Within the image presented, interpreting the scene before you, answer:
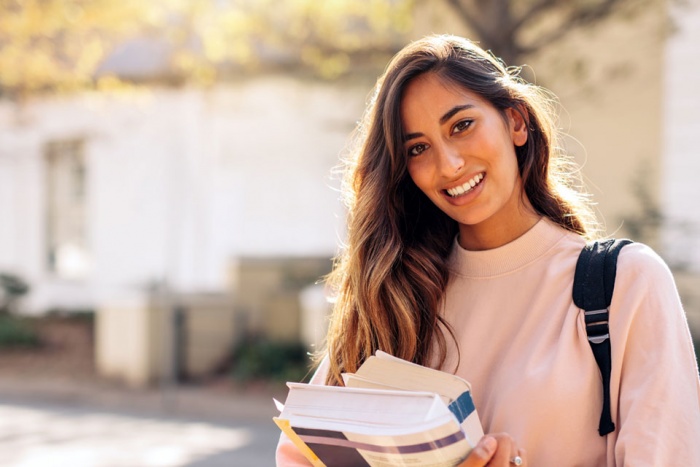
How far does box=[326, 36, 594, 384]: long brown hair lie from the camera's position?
213 cm

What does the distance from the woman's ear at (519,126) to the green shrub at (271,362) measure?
8510 mm

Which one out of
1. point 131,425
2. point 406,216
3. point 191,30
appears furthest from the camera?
point 191,30

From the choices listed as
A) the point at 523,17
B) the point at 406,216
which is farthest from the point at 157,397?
the point at 406,216

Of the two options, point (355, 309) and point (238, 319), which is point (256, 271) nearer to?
point (238, 319)

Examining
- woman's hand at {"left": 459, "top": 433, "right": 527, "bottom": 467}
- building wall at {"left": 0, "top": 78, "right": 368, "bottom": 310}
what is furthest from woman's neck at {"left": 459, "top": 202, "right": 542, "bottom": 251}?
building wall at {"left": 0, "top": 78, "right": 368, "bottom": 310}

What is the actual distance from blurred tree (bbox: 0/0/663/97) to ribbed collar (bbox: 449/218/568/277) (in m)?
6.74

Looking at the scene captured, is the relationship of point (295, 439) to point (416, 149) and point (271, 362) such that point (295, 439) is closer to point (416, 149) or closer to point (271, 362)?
point (416, 149)

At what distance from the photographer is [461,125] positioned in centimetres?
208

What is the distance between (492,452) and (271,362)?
942 centimetres

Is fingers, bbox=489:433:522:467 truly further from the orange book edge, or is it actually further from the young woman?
the orange book edge

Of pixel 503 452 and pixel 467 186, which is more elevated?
pixel 467 186

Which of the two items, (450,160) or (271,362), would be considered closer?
(450,160)

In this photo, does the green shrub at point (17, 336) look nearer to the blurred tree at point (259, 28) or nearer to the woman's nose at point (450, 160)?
the blurred tree at point (259, 28)

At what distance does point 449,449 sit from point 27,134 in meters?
16.0
